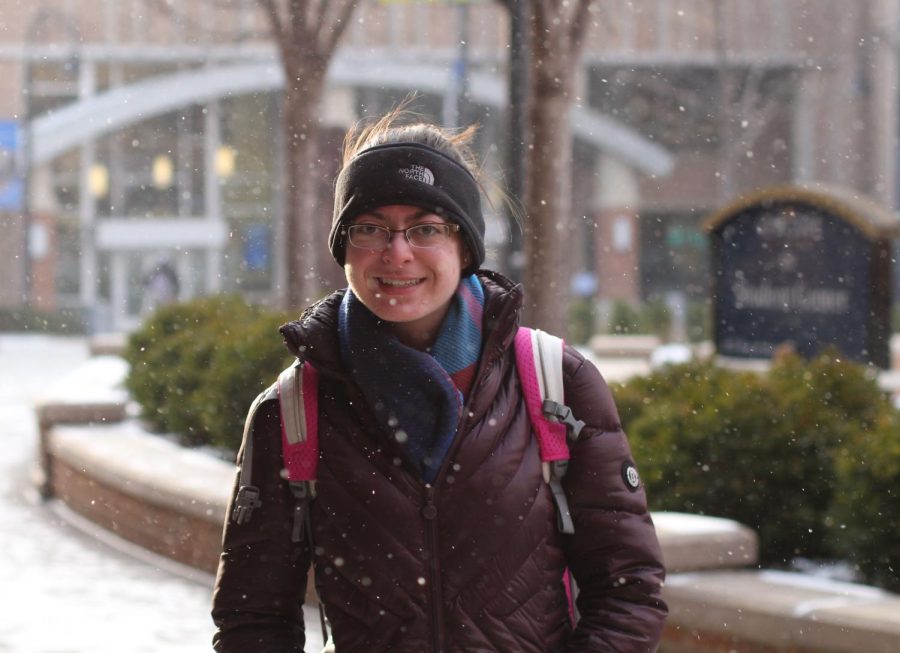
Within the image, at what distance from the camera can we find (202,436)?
10.7 m

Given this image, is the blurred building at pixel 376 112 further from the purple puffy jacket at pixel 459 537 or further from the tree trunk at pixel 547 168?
the purple puffy jacket at pixel 459 537

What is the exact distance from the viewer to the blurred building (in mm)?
43094

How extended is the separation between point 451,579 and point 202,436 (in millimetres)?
8287

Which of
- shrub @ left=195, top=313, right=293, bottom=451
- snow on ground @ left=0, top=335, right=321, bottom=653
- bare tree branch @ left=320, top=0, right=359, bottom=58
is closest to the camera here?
snow on ground @ left=0, top=335, right=321, bottom=653

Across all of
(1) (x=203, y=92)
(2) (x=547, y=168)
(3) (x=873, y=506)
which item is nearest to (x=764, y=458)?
(3) (x=873, y=506)

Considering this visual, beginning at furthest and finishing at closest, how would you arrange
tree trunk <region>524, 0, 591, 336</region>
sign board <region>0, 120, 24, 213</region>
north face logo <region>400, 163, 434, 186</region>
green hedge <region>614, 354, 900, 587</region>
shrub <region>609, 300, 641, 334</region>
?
sign board <region>0, 120, 24, 213</region>
shrub <region>609, 300, 641, 334</region>
tree trunk <region>524, 0, 591, 336</region>
green hedge <region>614, 354, 900, 587</region>
north face logo <region>400, 163, 434, 186</region>

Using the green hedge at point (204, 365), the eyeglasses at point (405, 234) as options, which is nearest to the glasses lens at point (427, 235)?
the eyeglasses at point (405, 234)

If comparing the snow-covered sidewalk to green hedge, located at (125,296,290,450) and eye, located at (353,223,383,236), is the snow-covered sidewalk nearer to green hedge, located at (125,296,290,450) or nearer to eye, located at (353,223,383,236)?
green hedge, located at (125,296,290,450)

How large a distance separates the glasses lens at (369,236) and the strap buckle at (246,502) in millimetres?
466

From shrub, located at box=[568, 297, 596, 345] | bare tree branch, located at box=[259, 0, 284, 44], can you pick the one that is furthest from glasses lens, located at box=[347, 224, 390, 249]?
shrub, located at box=[568, 297, 596, 345]

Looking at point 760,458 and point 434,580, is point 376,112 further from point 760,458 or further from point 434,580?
point 434,580

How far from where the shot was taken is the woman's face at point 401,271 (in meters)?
2.66

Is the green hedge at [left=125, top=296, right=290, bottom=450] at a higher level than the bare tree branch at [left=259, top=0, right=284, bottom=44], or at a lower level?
lower

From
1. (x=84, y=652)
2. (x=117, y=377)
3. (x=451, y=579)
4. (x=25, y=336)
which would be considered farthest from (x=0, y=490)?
(x=25, y=336)
